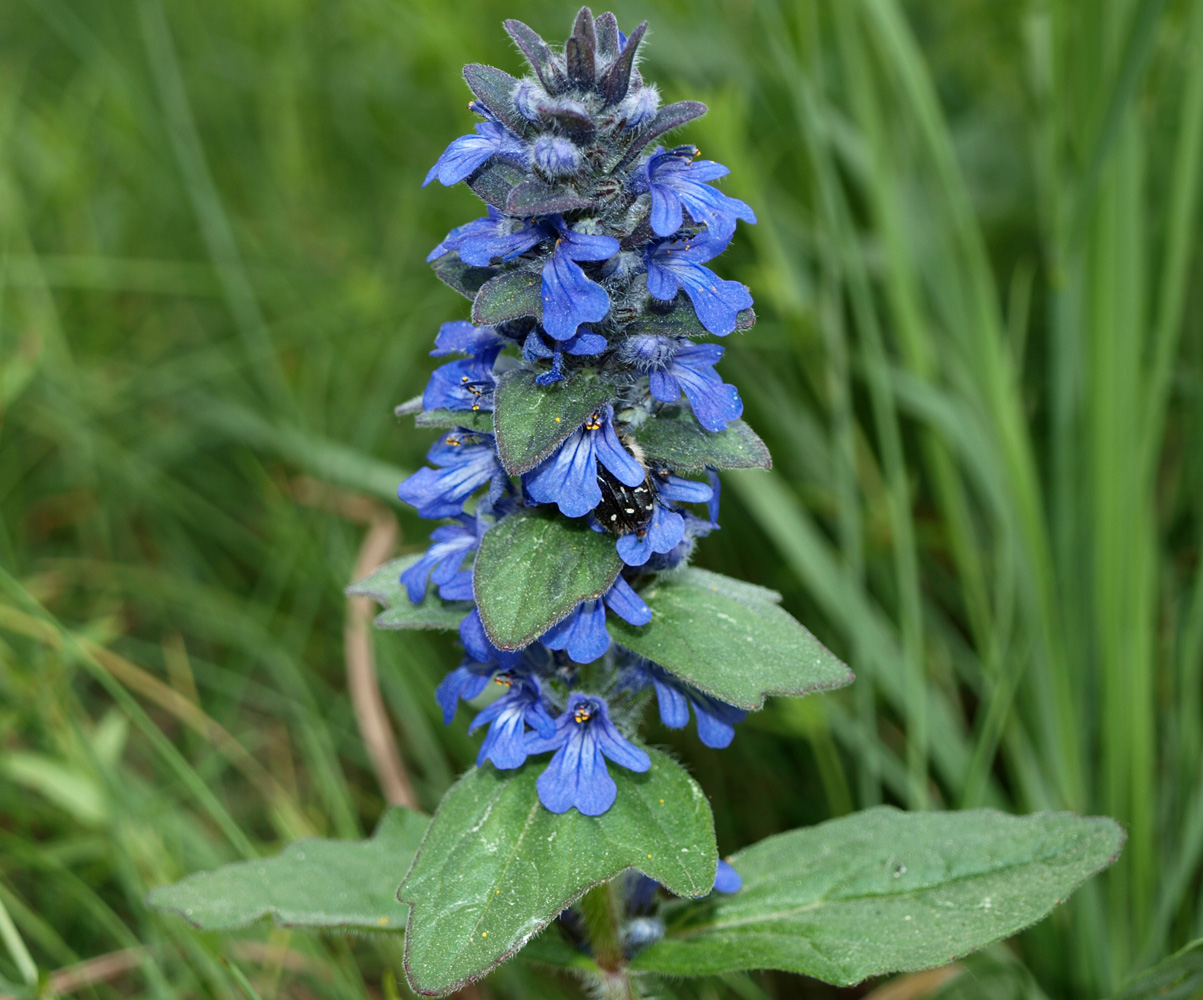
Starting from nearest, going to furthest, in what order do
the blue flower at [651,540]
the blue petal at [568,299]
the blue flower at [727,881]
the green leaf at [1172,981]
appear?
the blue petal at [568,299], the blue flower at [651,540], the green leaf at [1172,981], the blue flower at [727,881]

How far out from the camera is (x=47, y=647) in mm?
3275

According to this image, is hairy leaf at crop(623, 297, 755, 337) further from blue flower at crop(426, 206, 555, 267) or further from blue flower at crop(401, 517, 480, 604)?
blue flower at crop(401, 517, 480, 604)

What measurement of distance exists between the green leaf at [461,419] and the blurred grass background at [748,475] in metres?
1.19

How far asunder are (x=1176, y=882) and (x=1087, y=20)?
214 cm

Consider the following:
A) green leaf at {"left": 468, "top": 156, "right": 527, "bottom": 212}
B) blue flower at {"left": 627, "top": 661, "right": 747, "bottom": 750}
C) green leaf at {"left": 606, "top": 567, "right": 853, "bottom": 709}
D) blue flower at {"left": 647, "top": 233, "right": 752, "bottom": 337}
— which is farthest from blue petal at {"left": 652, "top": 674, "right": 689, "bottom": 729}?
green leaf at {"left": 468, "top": 156, "right": 527, "bottom": 212}

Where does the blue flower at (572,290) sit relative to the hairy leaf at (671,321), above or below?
above

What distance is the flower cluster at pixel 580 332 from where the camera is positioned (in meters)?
1.54

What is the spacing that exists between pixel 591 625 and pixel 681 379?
0.42m

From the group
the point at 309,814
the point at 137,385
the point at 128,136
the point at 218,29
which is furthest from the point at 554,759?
the point at 218,29

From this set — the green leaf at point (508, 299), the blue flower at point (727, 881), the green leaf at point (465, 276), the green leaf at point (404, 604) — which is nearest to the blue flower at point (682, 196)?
the green leaf at point (508, 299)

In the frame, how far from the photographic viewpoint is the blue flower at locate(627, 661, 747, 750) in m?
1.81

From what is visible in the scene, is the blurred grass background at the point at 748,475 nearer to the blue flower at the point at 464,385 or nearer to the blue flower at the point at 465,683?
the blue flower at the point at 465,683

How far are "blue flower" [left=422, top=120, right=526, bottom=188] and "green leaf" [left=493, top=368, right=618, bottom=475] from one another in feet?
1.04

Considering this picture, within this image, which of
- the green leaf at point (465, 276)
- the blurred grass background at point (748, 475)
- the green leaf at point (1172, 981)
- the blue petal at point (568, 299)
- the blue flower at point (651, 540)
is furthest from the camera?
the blurred grass background at point (748, 475)
